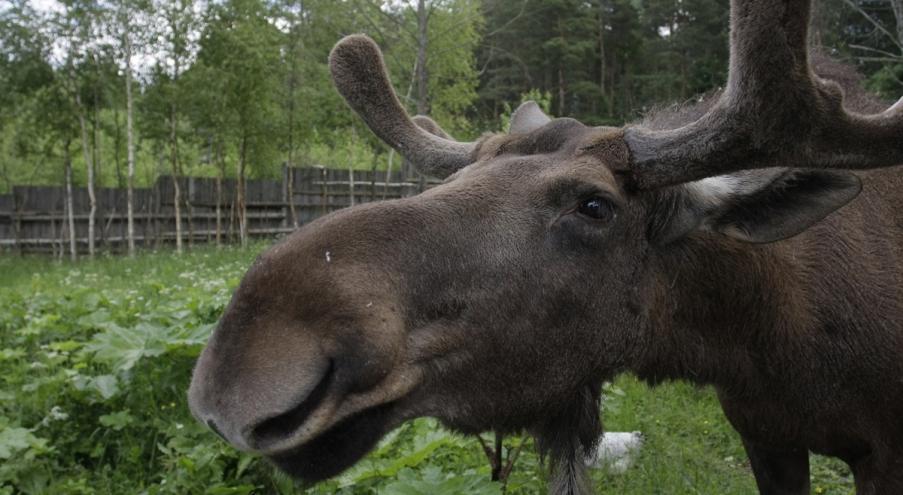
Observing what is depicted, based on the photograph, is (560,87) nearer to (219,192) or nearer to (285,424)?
(219,192)

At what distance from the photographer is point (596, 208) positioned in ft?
8.01

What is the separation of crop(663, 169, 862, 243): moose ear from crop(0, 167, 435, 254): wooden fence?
19172mm

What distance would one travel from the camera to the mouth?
197 centimetres

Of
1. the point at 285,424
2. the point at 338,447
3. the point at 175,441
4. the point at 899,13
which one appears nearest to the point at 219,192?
the point at 899,13

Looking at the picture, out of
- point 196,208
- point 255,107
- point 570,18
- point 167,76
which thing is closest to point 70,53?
point 167,76

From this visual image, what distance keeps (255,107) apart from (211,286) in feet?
55.8

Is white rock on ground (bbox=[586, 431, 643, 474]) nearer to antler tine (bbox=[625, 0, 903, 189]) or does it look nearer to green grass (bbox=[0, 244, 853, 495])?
green grass (bbox=[0, 244, 853, 495])

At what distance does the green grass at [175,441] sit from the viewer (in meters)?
3.79

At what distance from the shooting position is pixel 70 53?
843 inches

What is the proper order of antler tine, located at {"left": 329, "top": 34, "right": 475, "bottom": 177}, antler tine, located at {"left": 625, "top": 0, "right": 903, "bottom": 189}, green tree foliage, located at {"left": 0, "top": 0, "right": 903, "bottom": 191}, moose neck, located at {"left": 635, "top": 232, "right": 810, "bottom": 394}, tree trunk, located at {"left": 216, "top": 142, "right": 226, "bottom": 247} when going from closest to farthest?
1. antler tine, located at {"left": 625, "top": 0, "right": 903, "bottom": 189}
2. moose neck, located at {"left": 635, "top": 232, "right": 810, "bottom": 394}
3. antler tine, located at {"left": 329, "top": 34, "right": 475, "bottom": 177}
4. green tree foliage, located at {"left": 0, "top": 0, "right": 903, "bottom": 191}
5. tree trunk, located at {"left": 216, "top": 142, "right": 226, "bottom": 247}

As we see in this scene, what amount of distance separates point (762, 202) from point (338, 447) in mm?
1523

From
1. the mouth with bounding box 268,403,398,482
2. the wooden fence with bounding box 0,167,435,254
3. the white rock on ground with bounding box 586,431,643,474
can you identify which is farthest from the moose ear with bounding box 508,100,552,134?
the wooden fence with bounding box 0,167,435,254

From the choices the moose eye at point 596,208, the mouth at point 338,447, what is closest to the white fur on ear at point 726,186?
the moose eye at point 596,208

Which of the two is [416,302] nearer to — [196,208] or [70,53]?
[70,53]
